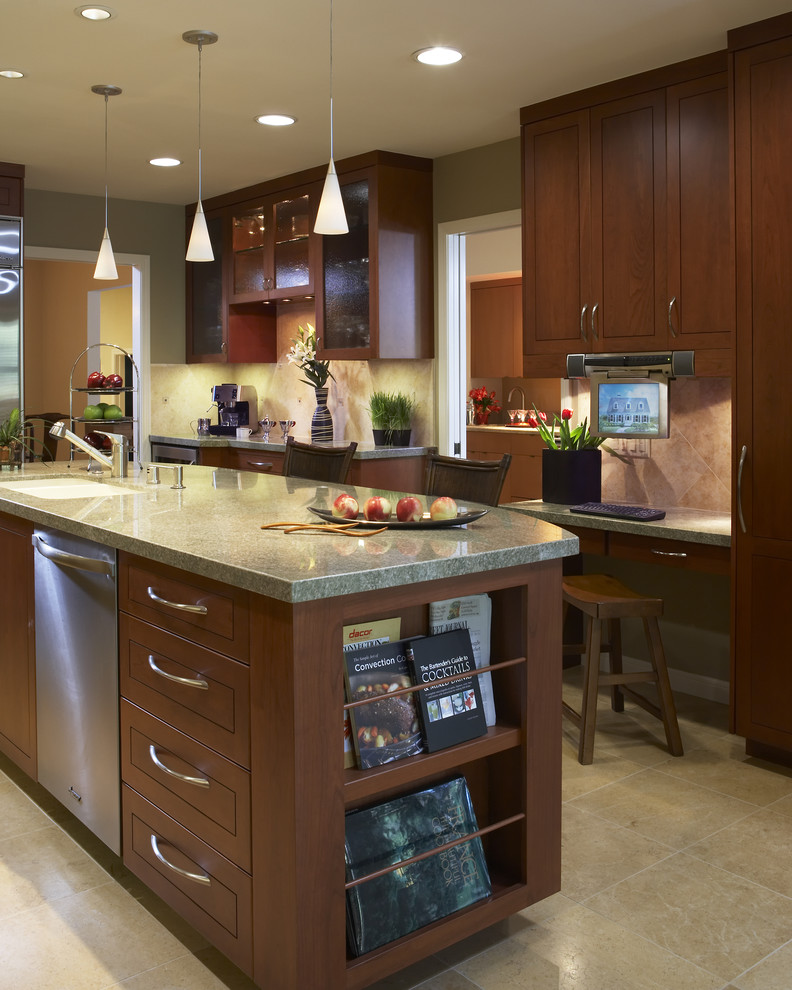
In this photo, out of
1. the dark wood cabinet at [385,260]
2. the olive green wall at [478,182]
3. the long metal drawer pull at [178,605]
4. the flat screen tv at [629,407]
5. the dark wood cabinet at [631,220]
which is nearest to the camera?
the long metal drawer pull at [178,605]

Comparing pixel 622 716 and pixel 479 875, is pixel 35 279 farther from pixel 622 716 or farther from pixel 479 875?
pixel 479 875

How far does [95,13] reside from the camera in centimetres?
323

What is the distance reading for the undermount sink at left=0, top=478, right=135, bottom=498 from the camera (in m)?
3.28

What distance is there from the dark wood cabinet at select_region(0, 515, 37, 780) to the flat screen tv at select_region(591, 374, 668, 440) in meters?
2.36

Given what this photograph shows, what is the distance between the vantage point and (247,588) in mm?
1833

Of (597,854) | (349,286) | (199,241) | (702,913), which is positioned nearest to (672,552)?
(597,854)

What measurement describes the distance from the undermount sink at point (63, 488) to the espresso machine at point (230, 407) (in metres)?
3.15

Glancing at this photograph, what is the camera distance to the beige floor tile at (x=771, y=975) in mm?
2074

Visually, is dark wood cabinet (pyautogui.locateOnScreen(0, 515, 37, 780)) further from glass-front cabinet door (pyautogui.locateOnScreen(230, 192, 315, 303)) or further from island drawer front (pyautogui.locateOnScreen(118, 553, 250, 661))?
glass-front cabinet door (pyautogui.locateOnScreen(230, 192, 315, 303))

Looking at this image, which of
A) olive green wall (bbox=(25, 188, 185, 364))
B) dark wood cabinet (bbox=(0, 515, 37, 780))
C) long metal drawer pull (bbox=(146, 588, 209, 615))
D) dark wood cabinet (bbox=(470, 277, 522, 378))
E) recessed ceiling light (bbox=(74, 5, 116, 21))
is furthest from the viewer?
dark wood cabinet (bbox=(470, 277, 522, 378))

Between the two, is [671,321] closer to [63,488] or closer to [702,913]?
[702,913]

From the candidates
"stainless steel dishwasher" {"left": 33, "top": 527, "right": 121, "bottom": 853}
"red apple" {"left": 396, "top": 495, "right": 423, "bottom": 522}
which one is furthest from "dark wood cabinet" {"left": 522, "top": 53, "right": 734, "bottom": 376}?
"stainless steel dishwasher" {"left": 33, "top": 527, "right": 121, "bottom": 853}

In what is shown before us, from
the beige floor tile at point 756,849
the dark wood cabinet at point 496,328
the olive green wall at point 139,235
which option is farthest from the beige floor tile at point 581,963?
the dark wood cabinet at point 496,328

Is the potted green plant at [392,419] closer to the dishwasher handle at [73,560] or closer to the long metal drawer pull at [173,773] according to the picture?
the dishwasher handle at [73,560]
